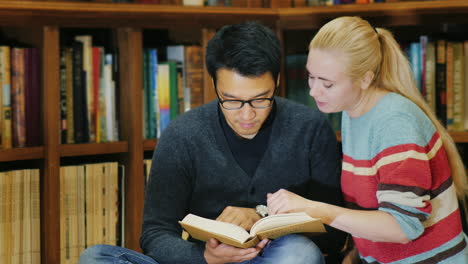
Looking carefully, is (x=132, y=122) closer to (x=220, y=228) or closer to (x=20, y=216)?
(x=20, y=216)

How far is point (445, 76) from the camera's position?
205 cm

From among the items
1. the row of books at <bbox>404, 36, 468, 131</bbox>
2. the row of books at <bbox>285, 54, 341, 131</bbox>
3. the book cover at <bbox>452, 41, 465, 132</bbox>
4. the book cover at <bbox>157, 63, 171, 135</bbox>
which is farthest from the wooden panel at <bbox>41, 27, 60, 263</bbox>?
the book cover at <bbox>452, 41, 465, 132</bbox>

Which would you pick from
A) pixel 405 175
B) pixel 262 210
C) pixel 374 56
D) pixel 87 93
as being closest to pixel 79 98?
pixel 87 93

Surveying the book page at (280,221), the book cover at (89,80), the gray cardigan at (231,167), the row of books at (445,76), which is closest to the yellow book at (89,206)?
the book cover at (89,80)

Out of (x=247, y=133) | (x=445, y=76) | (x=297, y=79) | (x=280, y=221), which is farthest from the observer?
(x=297, y=79)

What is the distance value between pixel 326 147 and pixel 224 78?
361 mm

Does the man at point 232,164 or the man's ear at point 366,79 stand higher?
the man's ear at point 366,79

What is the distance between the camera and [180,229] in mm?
1639

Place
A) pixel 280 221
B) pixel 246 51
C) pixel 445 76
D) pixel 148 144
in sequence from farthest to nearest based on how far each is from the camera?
pixel 445 76
pixel 148 144
pixel 246 51
pixel 280 221

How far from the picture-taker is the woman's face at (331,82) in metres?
1.44

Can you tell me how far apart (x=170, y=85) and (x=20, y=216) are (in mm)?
607

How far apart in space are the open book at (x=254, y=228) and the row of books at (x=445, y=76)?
0.95m

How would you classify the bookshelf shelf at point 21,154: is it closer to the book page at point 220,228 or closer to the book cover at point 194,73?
the book cover at point 194,73

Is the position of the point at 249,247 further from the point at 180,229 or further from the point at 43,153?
the point at 43,153
